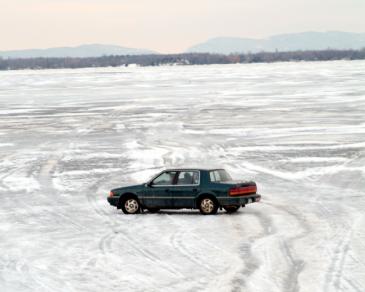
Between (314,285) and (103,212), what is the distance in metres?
10.0

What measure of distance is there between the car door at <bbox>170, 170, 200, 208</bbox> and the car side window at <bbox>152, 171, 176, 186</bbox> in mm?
200

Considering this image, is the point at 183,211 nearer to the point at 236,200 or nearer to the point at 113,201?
the point at 113,201

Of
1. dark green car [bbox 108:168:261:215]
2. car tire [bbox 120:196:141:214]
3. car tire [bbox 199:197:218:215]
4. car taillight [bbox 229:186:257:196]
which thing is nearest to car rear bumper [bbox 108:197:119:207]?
dark green car [bbox 108:168:261:215]

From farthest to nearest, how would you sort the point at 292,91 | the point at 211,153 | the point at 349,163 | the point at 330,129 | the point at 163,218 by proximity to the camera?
1. the point at 292,91
2. the point at 330,129
3. the point at 211,153
4. the point at 349,163
5. the point at 163,218

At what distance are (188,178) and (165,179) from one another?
2.40ft

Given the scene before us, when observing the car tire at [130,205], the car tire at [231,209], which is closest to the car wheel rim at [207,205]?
the car tire at [231,209]

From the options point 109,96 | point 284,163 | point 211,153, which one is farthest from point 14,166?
point 109,96

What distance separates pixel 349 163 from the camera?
31.7 metres

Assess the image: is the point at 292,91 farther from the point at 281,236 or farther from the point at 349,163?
the point at 281,236

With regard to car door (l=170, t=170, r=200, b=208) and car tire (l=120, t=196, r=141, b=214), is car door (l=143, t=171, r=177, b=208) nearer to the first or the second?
car door (l=170, t=170, r=200, b=208)

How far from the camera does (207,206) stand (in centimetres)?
2147

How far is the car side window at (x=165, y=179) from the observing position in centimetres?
2216

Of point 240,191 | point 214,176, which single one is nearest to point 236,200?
point 240,191

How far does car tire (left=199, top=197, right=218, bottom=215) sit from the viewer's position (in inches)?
840
